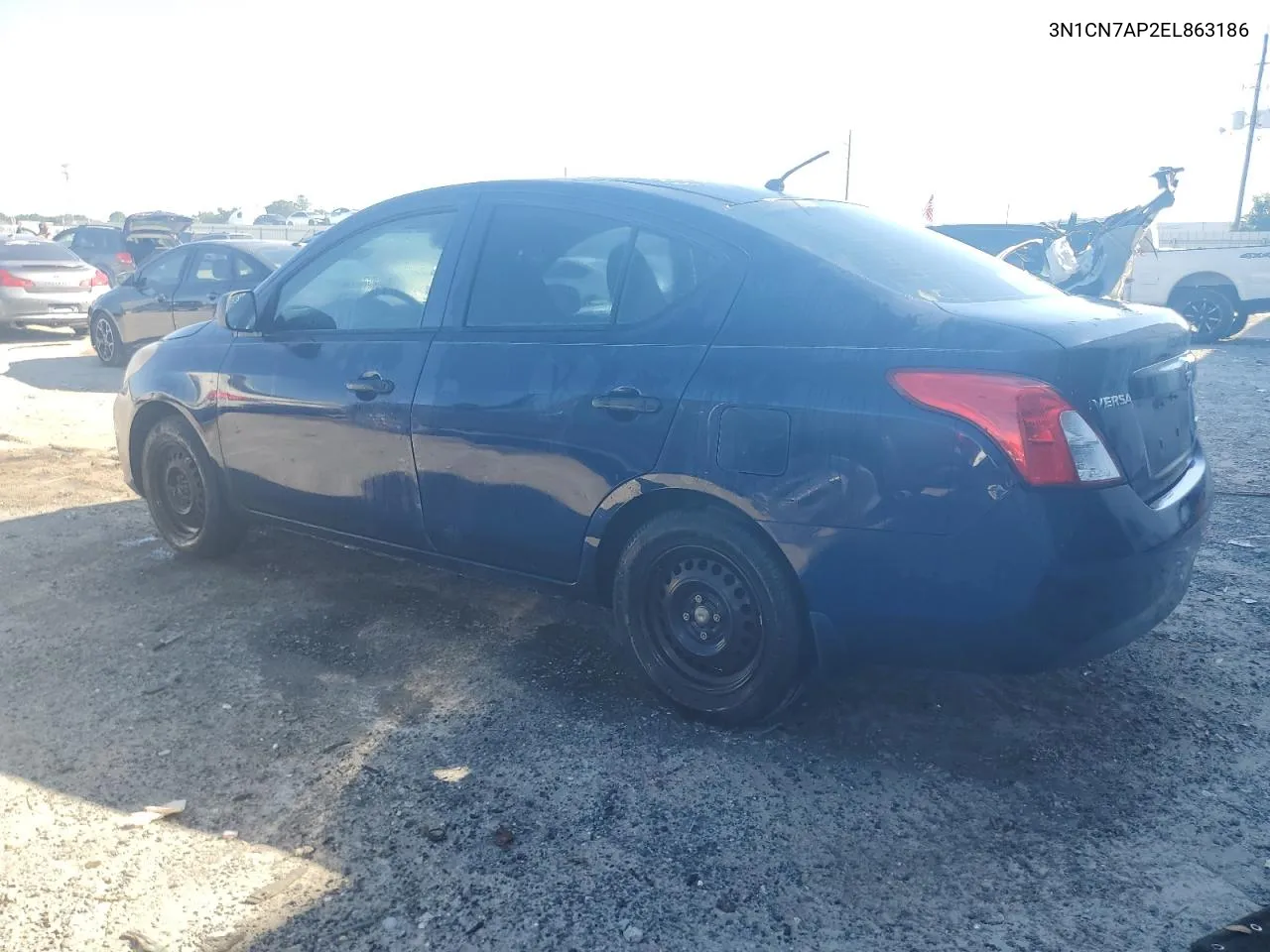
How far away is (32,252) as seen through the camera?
580 inches

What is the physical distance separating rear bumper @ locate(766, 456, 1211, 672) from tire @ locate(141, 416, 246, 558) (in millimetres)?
2948

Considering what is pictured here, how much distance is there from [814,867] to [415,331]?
238 cm

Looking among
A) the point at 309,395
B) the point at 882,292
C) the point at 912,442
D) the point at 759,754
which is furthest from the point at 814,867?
the point at 309,395

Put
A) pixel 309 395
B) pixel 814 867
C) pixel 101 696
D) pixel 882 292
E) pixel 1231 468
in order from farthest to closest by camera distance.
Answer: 1. pixel 1231 468
2. pixel 309 395
3. pixel 101 696
4. pixel 882 292
5. pixel 814 867

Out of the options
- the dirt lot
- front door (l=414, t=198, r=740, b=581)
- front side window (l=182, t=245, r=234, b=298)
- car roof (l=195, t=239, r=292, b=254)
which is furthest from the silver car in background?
front door (l=414, t=198, r=740, b=581)

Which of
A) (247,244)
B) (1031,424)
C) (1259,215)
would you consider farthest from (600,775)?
(1259,215)

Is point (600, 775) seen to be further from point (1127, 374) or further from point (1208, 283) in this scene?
point (1208, 283)

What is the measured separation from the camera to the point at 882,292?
9.81ft

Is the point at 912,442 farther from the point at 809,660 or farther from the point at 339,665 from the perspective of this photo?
the point at 339,665

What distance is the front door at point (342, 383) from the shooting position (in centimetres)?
387

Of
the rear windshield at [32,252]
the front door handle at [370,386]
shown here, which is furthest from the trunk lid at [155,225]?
the front door handle at [370,386]

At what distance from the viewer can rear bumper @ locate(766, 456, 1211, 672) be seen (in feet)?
8.70

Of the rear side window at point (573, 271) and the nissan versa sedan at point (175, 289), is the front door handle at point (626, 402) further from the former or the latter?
the nissan versa sedan at point (175, 289)

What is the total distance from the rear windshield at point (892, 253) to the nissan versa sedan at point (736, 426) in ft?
0.06
